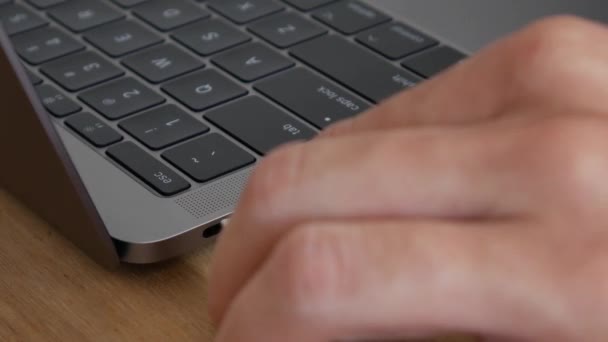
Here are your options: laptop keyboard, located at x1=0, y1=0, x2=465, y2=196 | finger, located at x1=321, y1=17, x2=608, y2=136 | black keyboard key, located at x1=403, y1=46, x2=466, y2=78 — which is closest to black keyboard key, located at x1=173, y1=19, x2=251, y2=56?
laptop keyboard, located at x1=0, y1=0, x2=465, y2=196

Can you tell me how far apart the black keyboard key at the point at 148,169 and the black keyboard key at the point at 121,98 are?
39 mm

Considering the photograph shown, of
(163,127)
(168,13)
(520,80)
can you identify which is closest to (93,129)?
(163,127)

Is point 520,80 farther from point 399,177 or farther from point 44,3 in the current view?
point 44,3

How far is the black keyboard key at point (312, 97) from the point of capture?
53cm

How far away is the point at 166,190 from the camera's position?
0.46 m

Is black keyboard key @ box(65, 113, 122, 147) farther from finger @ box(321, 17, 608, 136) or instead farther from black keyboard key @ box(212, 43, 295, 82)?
finger @ box(321, 17, 608, 136)

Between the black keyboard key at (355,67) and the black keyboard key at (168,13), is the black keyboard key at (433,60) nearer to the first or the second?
the black keyboard key at (355,67)

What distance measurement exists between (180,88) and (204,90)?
0.01m

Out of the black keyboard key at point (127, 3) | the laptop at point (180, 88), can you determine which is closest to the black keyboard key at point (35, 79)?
the laptop at point (180, 88)

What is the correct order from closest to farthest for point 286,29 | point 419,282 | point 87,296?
point 419,282 < point 87,296 < point 286,29

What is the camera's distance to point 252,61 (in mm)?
588

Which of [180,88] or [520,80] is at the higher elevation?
[520,80]

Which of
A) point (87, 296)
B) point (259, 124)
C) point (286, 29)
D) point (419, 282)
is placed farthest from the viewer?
point (286, 29)

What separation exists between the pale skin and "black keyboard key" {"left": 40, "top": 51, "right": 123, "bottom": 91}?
1.00 feet
